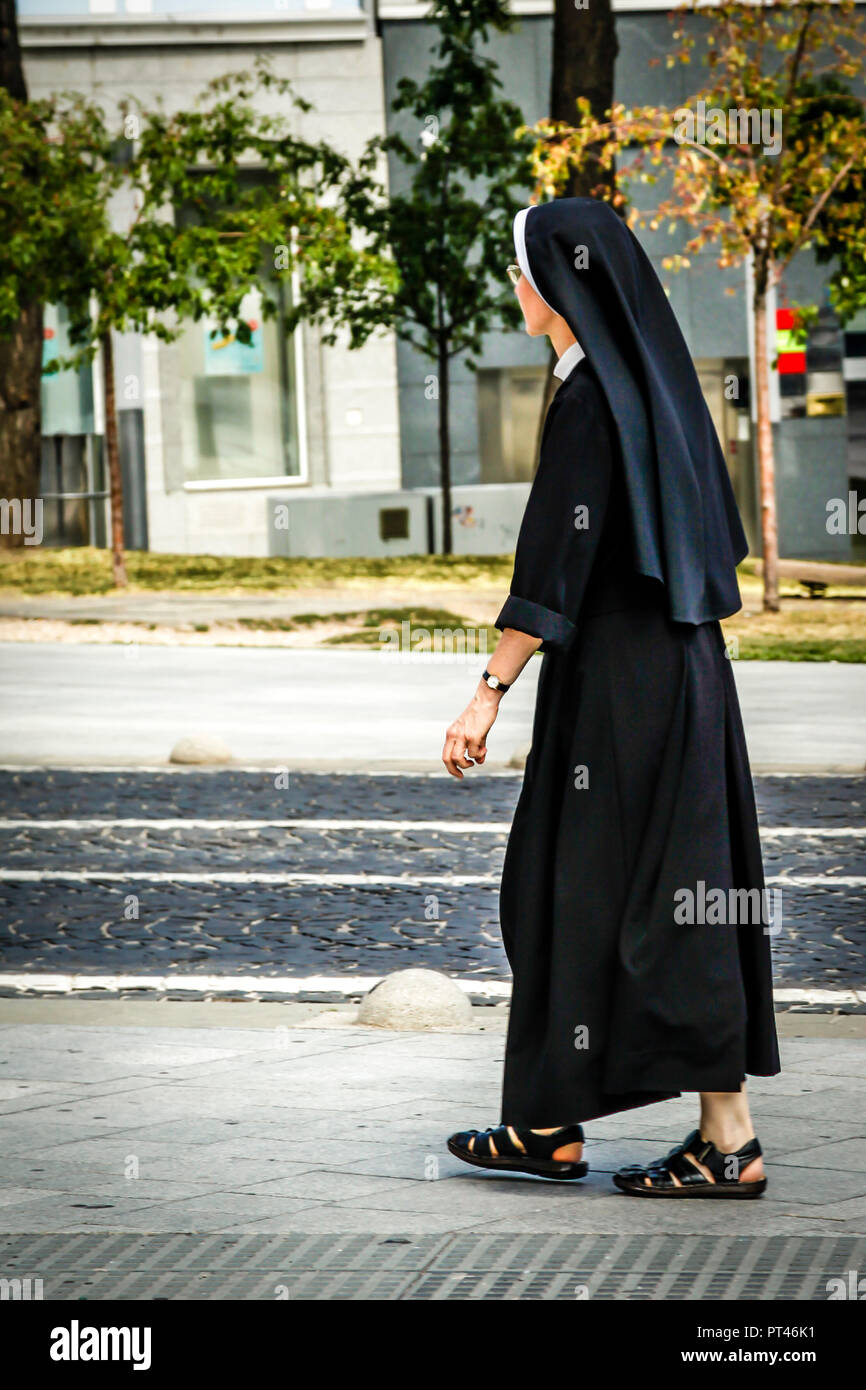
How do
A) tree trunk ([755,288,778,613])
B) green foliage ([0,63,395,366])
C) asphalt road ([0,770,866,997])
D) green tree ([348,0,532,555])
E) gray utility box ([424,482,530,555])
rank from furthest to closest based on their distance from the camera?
gray utility box ([424,482,530,555]) → green tree ([348,0,532,555]) → green foliage ([0,63,395,366]) → tree trunk ([755,288,778,613]) → asphalt road ([0,770,866,997])

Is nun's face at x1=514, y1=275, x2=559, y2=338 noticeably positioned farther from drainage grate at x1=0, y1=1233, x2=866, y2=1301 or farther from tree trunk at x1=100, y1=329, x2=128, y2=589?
tree trunk at x1=100, y1=329, x2=128, y2=589

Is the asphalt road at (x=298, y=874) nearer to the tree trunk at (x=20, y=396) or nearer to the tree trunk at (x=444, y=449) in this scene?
the tree trunk at (x=20, y=396)

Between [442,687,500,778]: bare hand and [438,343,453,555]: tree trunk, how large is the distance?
21.1m

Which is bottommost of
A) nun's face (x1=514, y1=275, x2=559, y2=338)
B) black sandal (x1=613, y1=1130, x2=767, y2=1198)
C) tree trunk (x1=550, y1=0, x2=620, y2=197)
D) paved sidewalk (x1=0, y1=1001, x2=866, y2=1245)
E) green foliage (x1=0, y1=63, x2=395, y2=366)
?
paved sidewalk (x1=0, y1=1001, x2=866, y2=1245)

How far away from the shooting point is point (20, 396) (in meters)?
24.3

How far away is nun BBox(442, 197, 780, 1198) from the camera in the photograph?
429 centimetres

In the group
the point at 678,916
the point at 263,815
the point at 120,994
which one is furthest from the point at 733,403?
the point at 678,916

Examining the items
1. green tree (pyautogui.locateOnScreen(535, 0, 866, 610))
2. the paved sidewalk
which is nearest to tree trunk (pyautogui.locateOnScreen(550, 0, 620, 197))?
green tree (pyautogui.locateOnScreen(535, 0, 866, 610))

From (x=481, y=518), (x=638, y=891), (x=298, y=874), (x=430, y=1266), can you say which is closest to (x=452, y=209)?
(x=481, y=518)

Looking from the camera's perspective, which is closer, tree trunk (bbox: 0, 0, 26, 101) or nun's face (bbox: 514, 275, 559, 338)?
nun's face (bbox: 514, 275, 559, 338)

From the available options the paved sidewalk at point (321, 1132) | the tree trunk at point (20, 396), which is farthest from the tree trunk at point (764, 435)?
the paved sidewalk at point (321, 1132)

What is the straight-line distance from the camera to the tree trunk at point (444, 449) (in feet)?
83.0

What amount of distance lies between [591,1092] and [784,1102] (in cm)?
97
